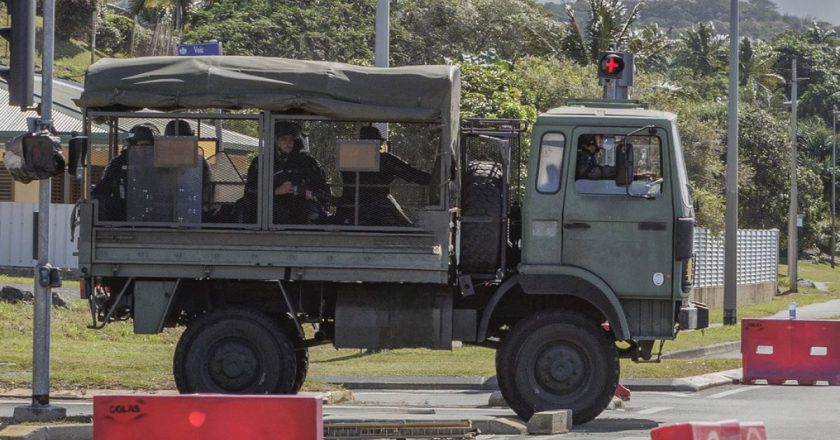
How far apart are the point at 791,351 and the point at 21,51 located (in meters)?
11.0

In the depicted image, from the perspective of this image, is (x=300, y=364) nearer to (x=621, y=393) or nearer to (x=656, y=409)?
Result: (x=621, y=393)

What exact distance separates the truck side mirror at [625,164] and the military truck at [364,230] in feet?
0.06

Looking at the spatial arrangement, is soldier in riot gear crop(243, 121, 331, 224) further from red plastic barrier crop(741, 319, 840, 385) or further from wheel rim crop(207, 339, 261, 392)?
red plastic barrier crop(741, 319, 840, 385)

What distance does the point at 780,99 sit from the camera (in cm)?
9756

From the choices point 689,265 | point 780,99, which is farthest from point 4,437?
point 780,99

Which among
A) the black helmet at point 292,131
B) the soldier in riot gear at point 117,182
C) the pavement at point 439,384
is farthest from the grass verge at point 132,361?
the black helmet at point 292,131

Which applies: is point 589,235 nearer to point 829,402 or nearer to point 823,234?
point 829,402

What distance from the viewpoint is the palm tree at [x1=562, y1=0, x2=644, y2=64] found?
5299 centimetres

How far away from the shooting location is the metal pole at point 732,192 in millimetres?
30203

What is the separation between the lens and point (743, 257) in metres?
42.9

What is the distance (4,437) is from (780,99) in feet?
299

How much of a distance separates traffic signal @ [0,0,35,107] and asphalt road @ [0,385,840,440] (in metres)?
3.07

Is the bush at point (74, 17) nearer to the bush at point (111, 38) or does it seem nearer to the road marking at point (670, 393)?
the bush at point (111, 38)

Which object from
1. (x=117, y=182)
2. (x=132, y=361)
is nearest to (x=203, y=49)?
(x=117, y=182)
